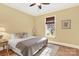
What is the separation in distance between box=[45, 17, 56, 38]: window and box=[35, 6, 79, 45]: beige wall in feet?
0.18

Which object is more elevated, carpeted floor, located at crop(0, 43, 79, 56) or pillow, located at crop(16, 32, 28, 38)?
pillow, located at crop(16, 32, 28, 38)

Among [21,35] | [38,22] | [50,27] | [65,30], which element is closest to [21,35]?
[21,35]

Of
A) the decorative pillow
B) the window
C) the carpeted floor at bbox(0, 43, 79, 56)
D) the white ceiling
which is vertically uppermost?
the white ceiling

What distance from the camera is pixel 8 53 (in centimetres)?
150

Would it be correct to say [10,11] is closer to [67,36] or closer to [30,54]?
[30,54]

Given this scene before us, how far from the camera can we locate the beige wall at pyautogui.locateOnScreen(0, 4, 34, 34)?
1449 mm

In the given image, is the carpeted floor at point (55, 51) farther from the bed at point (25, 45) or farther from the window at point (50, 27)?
the window at point (50, 27)

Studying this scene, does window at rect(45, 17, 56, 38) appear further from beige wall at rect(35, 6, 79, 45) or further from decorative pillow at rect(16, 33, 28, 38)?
decorative pillow at rect(16, 33, 28, 38)

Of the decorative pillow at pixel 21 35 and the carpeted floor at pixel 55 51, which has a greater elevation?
the decorative pillow at pixel 21 35

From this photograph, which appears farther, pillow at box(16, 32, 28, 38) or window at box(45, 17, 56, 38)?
window at box(45, 17, 56, 38)

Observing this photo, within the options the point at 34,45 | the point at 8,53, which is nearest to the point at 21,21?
the point at 34,45

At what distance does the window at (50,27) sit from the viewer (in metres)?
1.63

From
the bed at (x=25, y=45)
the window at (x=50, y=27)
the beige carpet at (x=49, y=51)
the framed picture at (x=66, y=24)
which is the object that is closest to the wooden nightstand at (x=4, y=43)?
the bed at (x=25, y=45)

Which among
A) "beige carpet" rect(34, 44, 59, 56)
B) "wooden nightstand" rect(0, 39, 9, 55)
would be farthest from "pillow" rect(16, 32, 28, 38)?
"beige carpet" rect(34, 44, 59, 56)
